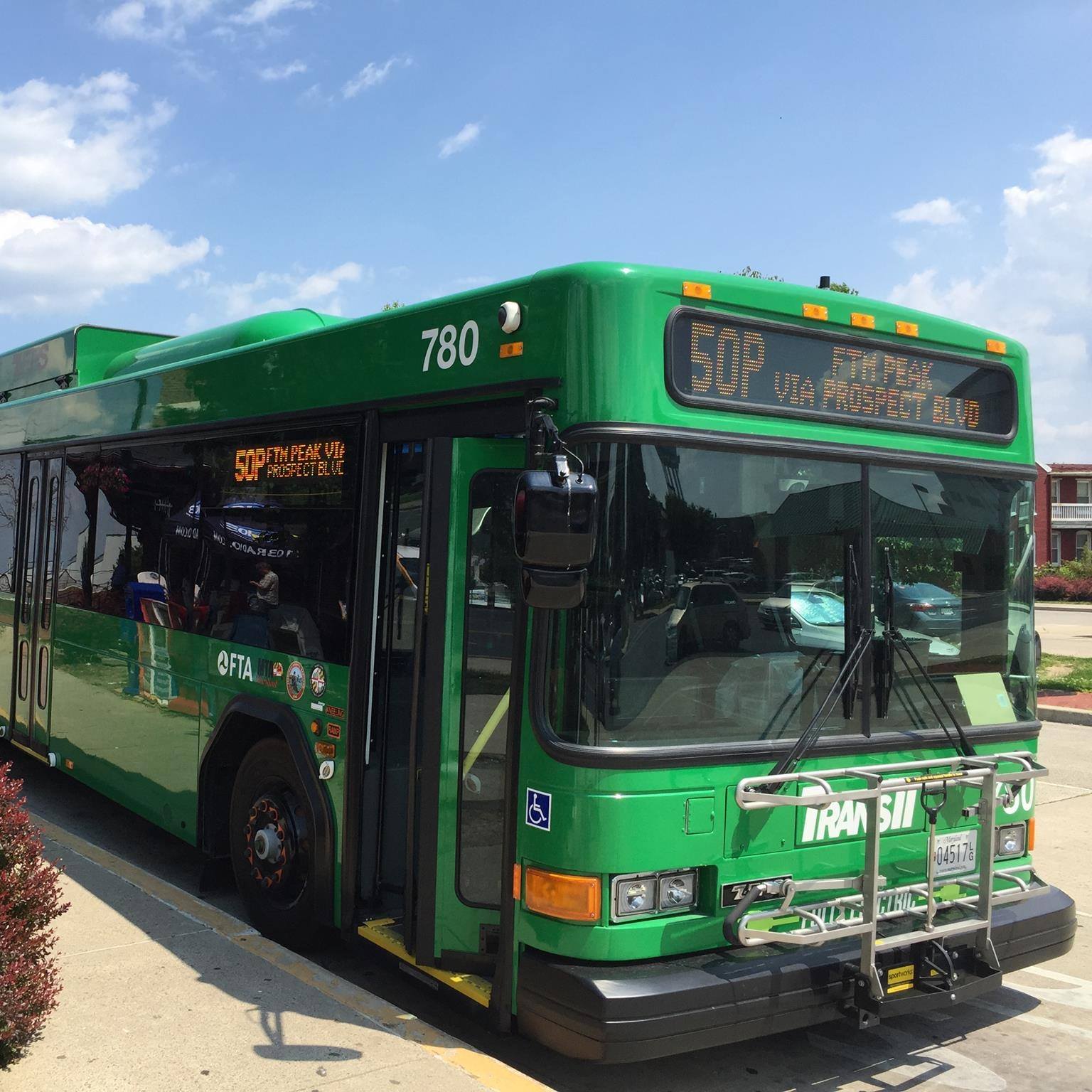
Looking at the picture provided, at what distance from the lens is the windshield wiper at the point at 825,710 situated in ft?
13.3

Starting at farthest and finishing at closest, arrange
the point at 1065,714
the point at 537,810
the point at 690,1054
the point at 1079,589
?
the point at 1079,589 → the point at 1065,714 → the point at 690,1054 → the point at 537,810

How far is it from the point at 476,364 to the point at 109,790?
177 inches

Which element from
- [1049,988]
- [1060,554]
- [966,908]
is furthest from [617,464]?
[1060,554]

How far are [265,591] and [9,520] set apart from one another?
4.57 meters

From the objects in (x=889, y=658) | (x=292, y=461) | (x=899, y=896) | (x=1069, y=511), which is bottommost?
(x=899, y=896)

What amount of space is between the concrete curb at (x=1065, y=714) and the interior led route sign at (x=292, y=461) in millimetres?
11634

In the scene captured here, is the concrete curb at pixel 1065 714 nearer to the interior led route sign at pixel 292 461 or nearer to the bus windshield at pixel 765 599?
the bus windshield at pixel 765 599

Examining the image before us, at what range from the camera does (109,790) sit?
24.2 feet

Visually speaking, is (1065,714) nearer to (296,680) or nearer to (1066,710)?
(1066,710)

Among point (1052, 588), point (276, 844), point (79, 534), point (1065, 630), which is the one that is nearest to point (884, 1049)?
point (276, 844)

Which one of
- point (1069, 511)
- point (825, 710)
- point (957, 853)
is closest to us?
point (825, 710)

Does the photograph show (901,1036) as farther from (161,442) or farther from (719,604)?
(161,442)

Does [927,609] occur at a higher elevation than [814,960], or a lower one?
higher

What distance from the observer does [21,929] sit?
3.89 metres
